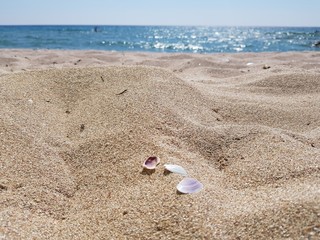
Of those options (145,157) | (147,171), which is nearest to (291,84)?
(145,157)

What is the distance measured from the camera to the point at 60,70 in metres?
3.43

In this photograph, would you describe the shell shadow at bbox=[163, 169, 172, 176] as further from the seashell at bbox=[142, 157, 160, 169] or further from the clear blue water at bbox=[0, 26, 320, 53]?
the clear blue water at bbox=[0, 26, 320, 53]

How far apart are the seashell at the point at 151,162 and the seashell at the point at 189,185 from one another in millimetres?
245

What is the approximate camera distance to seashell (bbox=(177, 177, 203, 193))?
5.35 feet

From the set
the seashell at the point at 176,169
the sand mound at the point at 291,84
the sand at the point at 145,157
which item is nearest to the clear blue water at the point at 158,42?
the sand mound at the point at 291,84

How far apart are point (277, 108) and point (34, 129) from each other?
216 cm

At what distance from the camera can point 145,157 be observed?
2.00 metres

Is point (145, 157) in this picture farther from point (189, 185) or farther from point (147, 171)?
point (189, 185)

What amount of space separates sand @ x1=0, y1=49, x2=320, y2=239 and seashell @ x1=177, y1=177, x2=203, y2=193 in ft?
0.12

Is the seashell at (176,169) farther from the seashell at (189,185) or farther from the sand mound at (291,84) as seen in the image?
the sand mound at (291,84)

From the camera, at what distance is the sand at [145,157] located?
146 centimetres

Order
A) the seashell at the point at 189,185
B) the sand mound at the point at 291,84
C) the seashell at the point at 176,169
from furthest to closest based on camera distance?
the sand mound at the point at 291,84
the seashell at the point at 176,169
the seashell at the point at 189,185

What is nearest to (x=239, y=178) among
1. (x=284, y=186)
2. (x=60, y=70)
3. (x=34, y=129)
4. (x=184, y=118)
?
(x=284, y=186)

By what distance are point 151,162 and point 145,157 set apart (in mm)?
94
